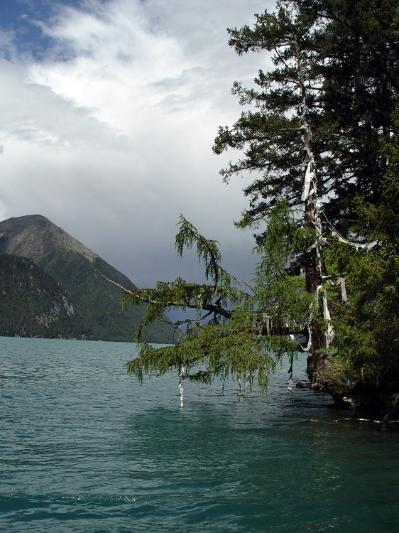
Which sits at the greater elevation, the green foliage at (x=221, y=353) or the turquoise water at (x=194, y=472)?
the green foliage at (x=221, y=353)

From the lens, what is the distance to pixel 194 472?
1316 centimetres

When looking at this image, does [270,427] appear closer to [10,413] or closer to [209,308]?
[209,308]

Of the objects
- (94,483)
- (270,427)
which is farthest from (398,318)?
(94,483)

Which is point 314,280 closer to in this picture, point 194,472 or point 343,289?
point 343,289

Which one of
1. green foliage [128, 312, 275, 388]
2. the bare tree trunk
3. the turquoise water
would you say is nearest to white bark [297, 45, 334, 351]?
the bare tree trunk

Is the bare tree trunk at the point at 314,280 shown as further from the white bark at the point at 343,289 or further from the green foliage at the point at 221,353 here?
the green foliage at the point at 221,353

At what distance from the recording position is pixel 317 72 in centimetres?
2923

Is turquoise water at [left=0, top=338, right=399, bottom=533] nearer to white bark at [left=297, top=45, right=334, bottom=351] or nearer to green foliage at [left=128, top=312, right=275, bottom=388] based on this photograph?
green foliage at [left=128, top=312, right=275, bottom=388]

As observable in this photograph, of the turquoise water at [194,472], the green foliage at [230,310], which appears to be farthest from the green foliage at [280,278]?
the turquoise water at [194,472]

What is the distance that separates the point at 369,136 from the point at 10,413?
21.0 metres

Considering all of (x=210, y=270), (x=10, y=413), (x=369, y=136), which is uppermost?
(x=369, y=136)

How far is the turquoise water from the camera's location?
9.80m

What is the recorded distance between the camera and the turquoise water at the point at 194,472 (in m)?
9.80

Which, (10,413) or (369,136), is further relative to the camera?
(369,136)
